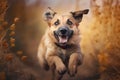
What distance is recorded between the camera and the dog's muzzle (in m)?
2.30

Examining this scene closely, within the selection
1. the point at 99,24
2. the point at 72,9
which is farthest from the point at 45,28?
the point at 99,24

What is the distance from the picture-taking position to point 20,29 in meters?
2.42

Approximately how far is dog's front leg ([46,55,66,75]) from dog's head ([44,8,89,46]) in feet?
0.39

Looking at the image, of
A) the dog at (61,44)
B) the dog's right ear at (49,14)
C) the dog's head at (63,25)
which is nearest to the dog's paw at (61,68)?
the dog at (61,44)

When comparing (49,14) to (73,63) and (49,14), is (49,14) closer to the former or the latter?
(49,14)

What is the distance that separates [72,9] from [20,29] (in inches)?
17.5

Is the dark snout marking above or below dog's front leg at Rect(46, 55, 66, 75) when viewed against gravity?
above

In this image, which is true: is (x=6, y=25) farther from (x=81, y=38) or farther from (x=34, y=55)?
(x=81, y=38)

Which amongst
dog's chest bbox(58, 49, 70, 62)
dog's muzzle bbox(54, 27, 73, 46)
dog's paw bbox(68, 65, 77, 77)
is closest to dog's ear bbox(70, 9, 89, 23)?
A: dog's muzzle bbox(54, 27, 73, 46)

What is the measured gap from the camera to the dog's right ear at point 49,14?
2.38m

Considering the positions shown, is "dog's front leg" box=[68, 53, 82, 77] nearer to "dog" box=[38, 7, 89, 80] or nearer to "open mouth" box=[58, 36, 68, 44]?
"dog" box=[38, 7, 89, 80]

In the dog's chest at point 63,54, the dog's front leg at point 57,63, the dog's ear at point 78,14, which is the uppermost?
the dog's ear at point 78,14

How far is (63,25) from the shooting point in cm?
231

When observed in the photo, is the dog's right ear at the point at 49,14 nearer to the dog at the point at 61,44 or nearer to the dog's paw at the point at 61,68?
the dog at the point at 61,44
